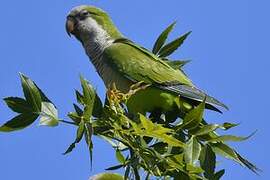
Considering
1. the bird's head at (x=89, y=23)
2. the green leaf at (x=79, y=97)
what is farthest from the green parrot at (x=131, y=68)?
the green leaf at (x=79, y=97)

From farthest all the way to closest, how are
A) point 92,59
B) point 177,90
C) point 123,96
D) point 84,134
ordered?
point 92,59, point 177,90, point 123,96, point 84,134

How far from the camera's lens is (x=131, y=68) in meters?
5.79

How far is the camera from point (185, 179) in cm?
296

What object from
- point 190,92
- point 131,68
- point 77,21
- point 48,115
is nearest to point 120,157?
point 48,115

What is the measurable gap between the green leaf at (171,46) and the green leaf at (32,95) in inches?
63.6

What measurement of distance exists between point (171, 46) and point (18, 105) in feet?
5.78

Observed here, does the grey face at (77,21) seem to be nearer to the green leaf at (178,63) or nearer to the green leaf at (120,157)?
the green leaf at (178,63)

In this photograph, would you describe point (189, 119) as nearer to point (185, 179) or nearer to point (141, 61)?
point (185, 179)

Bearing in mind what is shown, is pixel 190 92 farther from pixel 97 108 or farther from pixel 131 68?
pixel 97 108

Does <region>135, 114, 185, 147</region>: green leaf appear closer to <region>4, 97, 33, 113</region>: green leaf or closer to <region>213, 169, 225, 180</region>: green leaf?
<region>213, 169, 225, 180</region>: green leaf

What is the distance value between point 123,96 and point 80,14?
11.5ft

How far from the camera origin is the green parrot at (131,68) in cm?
519

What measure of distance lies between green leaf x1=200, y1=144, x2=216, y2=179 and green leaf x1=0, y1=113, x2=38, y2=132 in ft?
3.06

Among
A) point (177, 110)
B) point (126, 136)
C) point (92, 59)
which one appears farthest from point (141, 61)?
point (126, 136)
